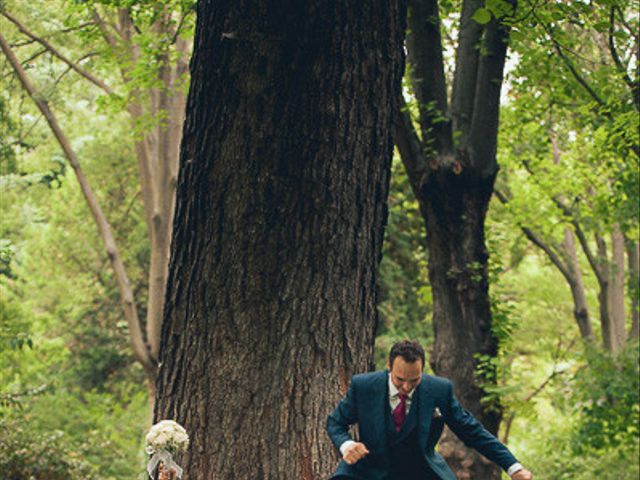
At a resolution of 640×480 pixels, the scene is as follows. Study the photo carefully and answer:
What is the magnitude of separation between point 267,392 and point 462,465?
757 cm

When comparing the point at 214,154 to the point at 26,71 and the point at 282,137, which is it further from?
the point at 26,71

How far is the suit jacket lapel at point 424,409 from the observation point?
19.6 ft

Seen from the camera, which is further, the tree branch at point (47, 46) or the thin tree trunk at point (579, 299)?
the thin tree trunk at point (579, 299)

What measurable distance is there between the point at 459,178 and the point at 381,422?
23.6ft

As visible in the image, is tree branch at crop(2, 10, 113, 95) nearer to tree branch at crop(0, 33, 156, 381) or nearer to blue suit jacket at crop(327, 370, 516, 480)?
tree branch at crop(0, 33, 156, 381)

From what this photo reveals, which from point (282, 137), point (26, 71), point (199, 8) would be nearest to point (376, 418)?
point (282, 137)

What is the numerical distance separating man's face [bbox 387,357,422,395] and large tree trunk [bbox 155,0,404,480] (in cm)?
90

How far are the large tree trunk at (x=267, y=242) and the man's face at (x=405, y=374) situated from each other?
895mm

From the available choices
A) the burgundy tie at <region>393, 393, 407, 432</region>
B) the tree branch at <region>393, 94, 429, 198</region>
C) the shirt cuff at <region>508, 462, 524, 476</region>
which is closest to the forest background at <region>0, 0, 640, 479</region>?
the tree branch at <region>393, 94, 429, 198</region>

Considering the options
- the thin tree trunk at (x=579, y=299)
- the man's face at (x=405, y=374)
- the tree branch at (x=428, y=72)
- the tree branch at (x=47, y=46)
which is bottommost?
the man's face at (x=405, y=374)

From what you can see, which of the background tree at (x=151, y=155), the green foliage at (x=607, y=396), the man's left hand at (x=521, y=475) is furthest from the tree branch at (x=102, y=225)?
the man's left hand at (x=521, y=475)

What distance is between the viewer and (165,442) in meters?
5.95

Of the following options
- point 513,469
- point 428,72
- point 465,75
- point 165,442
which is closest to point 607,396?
point 465,75

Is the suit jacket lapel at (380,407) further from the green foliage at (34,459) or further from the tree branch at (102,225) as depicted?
the tree branch at (102,225)
